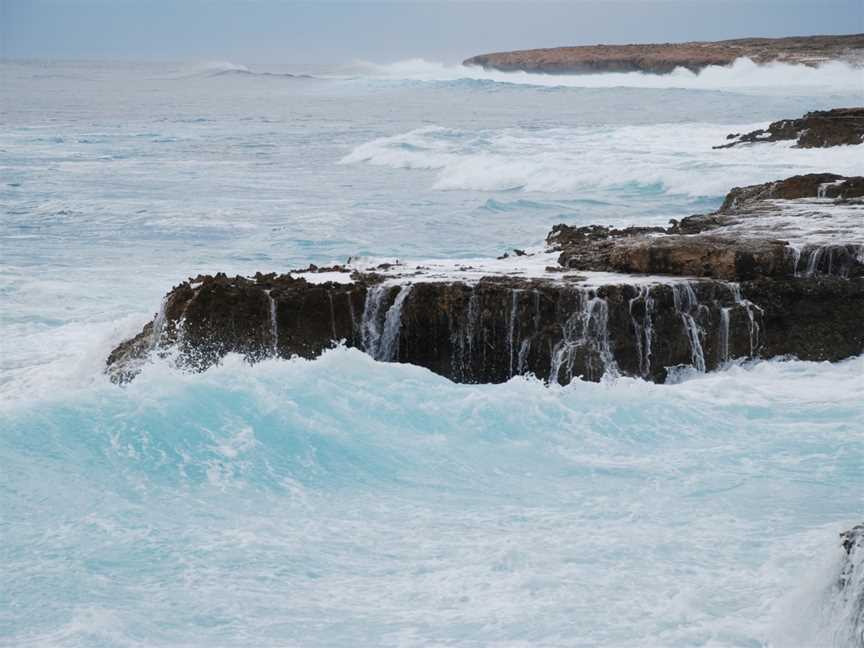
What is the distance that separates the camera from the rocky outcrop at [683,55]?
248 feet

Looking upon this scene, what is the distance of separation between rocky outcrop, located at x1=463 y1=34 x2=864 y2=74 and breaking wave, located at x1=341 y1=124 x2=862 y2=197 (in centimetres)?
4189

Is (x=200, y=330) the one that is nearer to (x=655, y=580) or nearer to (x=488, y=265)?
(x=488, y=265)

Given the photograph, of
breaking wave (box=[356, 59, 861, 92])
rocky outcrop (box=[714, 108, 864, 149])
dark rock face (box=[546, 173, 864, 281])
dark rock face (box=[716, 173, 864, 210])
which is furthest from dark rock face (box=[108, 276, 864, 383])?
breaking wave (box=[356, 59, 861, 92])

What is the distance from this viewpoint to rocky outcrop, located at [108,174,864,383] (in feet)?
33.6

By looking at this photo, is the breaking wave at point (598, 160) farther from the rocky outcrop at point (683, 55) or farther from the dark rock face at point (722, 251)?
the rocky outcrop at point (683, 55)

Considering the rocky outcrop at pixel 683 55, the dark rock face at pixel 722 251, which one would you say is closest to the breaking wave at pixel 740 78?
the rocky outcrop at pixel 683 55

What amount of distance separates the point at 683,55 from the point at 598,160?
58806mm

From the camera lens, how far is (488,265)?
11797 millimetres

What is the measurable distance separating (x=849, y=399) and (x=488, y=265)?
3.82 m

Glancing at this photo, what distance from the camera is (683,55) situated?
83000mm

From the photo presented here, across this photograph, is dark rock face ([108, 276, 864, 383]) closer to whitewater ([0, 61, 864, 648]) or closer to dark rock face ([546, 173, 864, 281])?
whitewater ([0, 61, 864, 648])

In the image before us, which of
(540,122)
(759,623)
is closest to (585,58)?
(540,122)

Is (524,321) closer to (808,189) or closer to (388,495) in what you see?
(388,495)

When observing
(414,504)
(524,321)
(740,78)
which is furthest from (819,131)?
(740,78)
